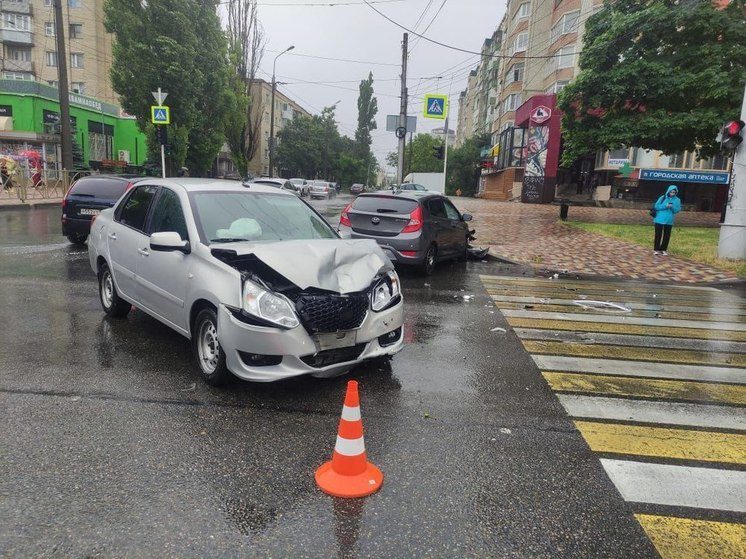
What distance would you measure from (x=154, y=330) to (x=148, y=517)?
356 cm

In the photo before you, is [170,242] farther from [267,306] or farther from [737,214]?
[737,214]

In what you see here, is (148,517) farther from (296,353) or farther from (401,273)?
(401,273)

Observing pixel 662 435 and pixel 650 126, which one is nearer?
pixel 662 435

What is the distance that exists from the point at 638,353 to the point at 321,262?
3.78 metres

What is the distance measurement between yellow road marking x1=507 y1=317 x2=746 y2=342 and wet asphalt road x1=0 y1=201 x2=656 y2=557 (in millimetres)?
1605

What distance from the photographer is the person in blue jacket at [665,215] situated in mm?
13664

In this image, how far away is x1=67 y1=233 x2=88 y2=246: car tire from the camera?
1230 cm

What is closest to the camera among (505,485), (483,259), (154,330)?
(505,485)

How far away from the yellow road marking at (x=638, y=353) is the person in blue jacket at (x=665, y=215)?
27.8 ft

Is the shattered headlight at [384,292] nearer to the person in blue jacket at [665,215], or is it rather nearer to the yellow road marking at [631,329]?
the yellow road marking at [631,329]

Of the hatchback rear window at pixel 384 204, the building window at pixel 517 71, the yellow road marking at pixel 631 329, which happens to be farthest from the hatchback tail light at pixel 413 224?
the building window at pixel 517 71

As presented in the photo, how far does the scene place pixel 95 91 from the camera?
4806 centimetres

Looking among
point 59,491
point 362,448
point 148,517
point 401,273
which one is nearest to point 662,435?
point 362,448

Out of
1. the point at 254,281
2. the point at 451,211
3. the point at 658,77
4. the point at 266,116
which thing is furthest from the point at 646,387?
the point at 266,116
